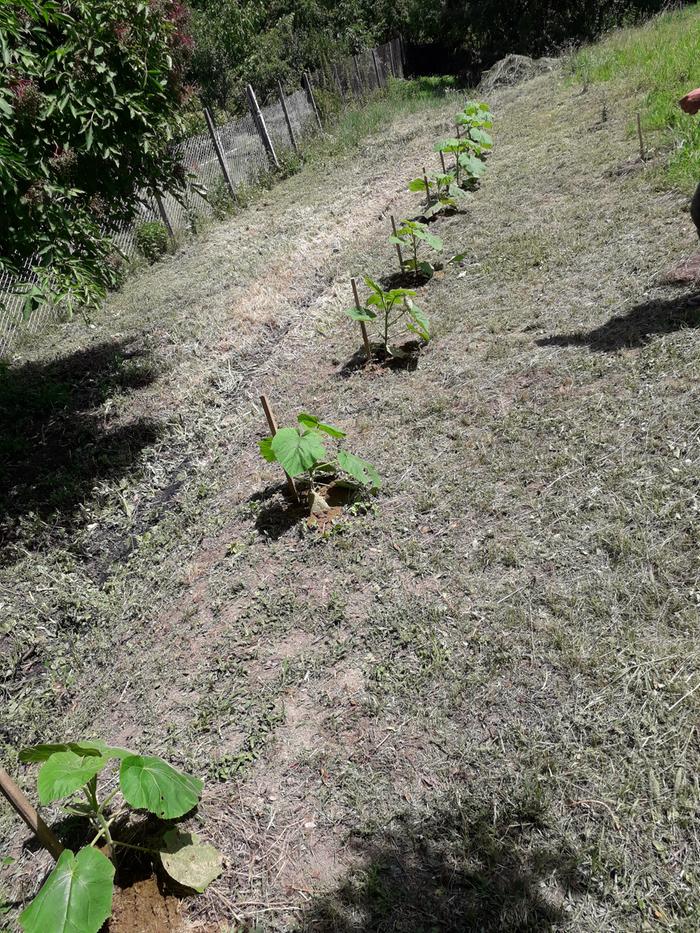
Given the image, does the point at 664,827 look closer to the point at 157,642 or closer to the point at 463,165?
the point at 157,642

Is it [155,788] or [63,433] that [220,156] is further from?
[155,788]

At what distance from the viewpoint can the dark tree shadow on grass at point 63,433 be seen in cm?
503

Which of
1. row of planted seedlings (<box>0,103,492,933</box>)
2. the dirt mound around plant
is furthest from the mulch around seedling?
the dirt mound around plant

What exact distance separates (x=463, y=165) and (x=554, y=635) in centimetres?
744

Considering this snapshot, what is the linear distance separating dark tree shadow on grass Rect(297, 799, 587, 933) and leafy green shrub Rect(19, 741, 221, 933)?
1.68 feet

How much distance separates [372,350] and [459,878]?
13.8 feet

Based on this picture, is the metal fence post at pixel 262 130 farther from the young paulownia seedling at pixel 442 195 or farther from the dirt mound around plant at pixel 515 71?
the young paulownia seedling at pixel 442 195

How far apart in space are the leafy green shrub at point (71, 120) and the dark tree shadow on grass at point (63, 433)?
140 centimetres

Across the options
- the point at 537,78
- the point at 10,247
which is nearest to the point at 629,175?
the point at 10,247

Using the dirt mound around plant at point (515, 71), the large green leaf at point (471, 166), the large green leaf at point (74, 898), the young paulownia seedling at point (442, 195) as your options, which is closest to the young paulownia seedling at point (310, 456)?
the large green leaf at point (74, 898)

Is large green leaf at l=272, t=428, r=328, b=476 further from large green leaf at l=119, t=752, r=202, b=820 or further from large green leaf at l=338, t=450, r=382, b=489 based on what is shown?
large green leaf at l=119, t=752, r=202, b=820

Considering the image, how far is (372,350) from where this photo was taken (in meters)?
5.46

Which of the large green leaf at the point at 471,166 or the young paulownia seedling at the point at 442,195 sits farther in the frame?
the large green leaf at the point at 471,166

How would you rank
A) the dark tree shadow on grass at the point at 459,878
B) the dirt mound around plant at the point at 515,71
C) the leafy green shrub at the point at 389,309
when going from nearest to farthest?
the dark tree shadow on grass at the point at 459,878, the leafy green shrub at the point at 389,309, the dirt mound around plant at the point at 515,71
